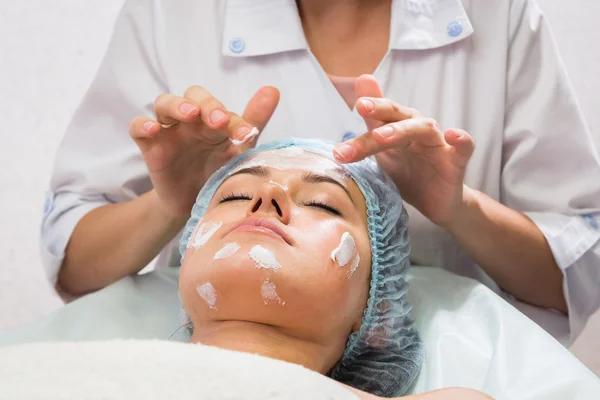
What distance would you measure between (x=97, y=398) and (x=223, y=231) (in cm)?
34

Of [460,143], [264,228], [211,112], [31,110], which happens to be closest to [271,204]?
[264,228]

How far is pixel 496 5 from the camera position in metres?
1.18

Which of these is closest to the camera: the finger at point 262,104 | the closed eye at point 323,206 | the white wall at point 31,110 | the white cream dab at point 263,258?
the white cream dab at point 263,258

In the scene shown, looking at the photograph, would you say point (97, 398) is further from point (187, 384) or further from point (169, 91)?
point (169, 91)

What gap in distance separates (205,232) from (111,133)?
45cm

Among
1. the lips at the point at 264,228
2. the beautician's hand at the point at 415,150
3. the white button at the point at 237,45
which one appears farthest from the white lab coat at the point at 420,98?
the lips at the point at 264,228

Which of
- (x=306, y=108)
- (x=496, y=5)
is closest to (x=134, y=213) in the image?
(x=306, y=108)

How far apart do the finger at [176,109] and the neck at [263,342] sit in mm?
284

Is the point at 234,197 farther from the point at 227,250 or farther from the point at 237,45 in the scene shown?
the point at 237,45

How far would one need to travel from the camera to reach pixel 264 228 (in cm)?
85

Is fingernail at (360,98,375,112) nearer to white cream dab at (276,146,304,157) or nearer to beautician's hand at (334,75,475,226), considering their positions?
beautician's hand at (334,75,475,226)

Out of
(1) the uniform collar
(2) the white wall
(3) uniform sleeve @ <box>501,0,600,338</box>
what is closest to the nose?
(1) the uniform collar

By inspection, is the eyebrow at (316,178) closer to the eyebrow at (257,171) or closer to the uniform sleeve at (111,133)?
the eyebrow at (257,171)

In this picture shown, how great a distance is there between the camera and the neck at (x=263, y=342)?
32.6 inches
